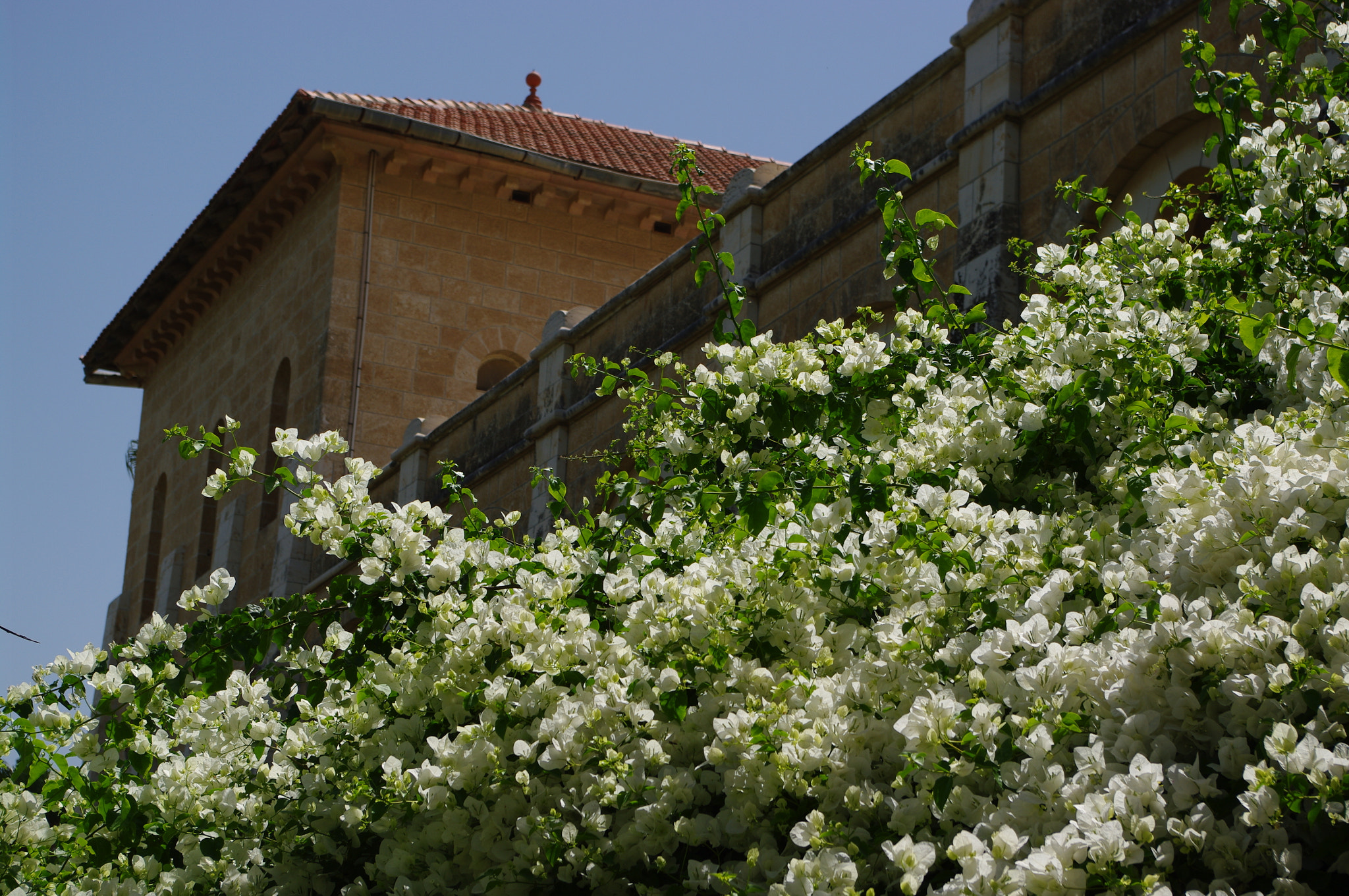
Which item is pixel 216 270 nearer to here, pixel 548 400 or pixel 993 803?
pixel 548 400

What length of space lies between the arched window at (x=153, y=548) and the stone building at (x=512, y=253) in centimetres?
5

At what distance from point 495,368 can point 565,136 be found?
11.6 feet

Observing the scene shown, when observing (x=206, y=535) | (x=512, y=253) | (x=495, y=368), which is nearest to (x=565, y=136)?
(x=512, y=253)

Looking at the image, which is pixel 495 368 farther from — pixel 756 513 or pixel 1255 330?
pixel 1255 330

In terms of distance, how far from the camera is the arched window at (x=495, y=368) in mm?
18922

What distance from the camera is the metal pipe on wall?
17.6m

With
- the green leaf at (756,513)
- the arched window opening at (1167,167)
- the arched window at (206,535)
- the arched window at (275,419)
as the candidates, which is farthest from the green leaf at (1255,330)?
the arched window at (206,535)

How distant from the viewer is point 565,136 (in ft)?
66.4

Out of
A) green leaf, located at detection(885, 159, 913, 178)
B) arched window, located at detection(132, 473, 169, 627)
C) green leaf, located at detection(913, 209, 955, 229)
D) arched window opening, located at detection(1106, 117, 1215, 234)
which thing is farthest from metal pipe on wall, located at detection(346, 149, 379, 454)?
green leaf, located at detection(913, 209, 955, 229)

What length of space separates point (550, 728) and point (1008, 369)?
1.72 meters

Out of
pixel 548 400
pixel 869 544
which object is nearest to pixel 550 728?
pixel 869 544

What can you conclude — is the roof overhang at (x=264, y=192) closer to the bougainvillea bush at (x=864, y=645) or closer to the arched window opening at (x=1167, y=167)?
the arched window opening at (x=1167, y=167)

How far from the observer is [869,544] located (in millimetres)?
3219

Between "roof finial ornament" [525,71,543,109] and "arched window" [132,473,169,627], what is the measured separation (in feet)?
26.8
